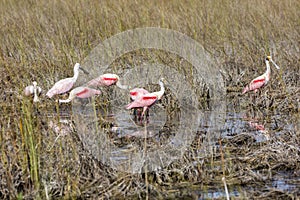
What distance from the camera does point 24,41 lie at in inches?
364

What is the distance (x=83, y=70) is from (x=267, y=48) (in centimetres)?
247

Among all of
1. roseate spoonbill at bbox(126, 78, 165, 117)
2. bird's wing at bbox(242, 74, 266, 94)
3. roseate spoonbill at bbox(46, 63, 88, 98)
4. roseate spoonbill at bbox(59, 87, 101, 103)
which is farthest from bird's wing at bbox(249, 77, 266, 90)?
roseate spoonbill at bbox(46, 63, 88, 98)

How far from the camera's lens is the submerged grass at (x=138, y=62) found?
4535 millimetres

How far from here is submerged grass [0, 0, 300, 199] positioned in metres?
4.54

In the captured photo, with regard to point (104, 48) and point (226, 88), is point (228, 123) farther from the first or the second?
point (104, 48)

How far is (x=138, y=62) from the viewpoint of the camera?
8141 mm

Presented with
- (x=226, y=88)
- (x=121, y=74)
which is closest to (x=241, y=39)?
(x=226, y=88)

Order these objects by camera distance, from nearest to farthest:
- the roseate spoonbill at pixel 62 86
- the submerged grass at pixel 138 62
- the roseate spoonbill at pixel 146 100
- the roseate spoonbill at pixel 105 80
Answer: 1. the submerged grass at pixel 138 62
2. the roseate spoonbill at pixel 146 100
3. the roseate spoonbill at pixel 62 86
4. the roseate spoonbill at pixel 105 80

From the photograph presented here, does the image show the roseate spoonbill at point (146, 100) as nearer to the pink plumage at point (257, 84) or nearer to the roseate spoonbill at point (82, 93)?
the roseate spoonbill at point (82, 93)

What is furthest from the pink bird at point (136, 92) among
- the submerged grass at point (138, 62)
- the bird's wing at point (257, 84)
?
the bird's wing at point (257, 84)

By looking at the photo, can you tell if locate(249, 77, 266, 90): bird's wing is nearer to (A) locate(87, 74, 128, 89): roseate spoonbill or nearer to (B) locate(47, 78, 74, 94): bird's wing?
(A) locate(87, 74, 128, 89): roseate spoonbill

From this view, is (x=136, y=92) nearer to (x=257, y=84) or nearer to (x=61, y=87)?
(x=61, y=87)

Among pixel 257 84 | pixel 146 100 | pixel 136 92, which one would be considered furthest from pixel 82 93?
pixel 257 84

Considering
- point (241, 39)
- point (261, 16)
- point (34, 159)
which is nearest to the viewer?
point (34, 159)
